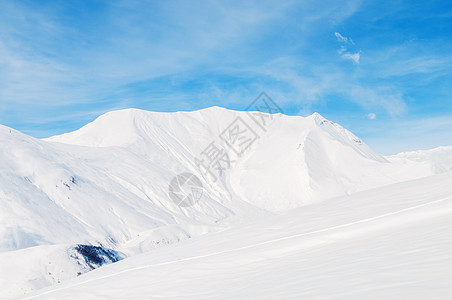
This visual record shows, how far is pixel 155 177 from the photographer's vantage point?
47.1 metres

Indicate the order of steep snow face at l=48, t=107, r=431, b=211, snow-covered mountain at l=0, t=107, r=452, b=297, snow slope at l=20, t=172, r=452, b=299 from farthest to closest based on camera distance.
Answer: steep snow face at l=48, t=107, r=431, b=211, snow-covered mountain at l=0, t=107, r=452, b=297, snow slope at l=20, t=172, r=452, b=299

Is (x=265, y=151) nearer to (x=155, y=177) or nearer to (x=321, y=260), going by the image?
(x=155, y=177)

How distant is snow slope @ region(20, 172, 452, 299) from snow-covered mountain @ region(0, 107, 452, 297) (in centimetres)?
1269

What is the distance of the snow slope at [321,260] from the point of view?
3.02m

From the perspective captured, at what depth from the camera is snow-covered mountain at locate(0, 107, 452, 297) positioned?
27.5 meters

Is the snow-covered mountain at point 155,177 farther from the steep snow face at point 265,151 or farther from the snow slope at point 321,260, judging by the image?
the snow slope at point 321,260

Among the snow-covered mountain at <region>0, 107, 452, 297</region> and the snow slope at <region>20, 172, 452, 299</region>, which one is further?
the snow-covered mountain at <region>0, 107, 452, 297</region>

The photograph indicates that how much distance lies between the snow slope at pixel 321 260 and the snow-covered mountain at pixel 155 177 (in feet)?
41.6

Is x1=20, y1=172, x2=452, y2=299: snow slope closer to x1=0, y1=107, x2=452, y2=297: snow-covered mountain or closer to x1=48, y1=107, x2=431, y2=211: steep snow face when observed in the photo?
x1=0, y1=107, x2=452, y2=297: snow-covered mountain

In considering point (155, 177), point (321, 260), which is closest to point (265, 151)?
point (155, 177)

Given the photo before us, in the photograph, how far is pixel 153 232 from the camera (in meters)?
29.0

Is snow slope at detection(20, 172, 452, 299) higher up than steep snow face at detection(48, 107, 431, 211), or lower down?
lower down

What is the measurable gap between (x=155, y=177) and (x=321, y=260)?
4408 cm

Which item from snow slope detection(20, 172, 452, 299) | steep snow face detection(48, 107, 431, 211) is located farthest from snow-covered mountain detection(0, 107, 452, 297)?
snow slope detection(20, 172, 452, 299)
